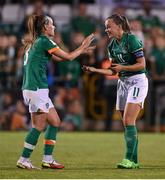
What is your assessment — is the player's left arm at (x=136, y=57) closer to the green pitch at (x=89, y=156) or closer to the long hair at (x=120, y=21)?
the long hair at (x=120, y=21)

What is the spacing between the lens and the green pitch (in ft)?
31.5

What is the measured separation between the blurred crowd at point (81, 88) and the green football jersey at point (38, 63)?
9.46 metres

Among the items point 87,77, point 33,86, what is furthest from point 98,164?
point 87,77

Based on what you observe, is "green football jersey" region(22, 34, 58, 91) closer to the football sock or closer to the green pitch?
the football sock

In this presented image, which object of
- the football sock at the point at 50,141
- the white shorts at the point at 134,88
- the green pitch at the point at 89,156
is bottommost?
the green pitch at the point at 89,156

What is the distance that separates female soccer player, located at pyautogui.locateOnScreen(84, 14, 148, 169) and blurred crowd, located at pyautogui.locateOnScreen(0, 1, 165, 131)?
901cm

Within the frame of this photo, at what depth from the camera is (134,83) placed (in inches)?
423

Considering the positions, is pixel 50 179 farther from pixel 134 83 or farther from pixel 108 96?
pixel 108 96

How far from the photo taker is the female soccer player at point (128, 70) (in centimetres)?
1052

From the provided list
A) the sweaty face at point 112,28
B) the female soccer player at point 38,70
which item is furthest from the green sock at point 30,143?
the sweaty face at point 112,28

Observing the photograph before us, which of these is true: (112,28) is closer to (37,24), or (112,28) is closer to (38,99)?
(37,24)

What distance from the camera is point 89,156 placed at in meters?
12.9

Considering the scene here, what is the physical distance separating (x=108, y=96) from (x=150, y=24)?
246 cm

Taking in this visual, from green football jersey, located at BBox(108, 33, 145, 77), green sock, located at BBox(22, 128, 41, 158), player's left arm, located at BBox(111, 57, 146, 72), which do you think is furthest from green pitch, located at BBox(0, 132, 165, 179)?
green football jersey, located at BBox(108, 33, 145, 77)
